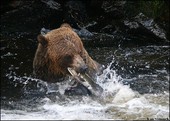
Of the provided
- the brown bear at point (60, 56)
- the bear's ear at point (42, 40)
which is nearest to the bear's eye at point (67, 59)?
the brown bear at point (60, 56)

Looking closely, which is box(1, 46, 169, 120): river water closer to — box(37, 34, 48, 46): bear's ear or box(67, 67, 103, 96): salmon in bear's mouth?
box(67, 67, 103, 96): salmon in bear's mouth

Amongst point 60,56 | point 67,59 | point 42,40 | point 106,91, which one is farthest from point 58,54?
point 106,91

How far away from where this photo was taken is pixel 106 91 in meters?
7.75

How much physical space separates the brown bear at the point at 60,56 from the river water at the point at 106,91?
1.07ft

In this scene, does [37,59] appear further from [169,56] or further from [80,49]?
[169,56]

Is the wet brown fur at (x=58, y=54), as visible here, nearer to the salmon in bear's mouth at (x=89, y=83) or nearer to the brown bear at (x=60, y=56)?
the brown bear at (x=60, y=56)

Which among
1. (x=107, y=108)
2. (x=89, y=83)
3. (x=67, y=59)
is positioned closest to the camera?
(x=107, y=108)

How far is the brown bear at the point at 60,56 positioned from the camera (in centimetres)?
700

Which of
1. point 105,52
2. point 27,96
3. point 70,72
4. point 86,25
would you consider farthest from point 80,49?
point 86,25

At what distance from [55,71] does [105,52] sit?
3284mm

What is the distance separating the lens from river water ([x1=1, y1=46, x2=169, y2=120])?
6535 millimetres

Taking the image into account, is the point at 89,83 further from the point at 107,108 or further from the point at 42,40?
the point at 42,40

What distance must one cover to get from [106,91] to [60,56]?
1.17 metres

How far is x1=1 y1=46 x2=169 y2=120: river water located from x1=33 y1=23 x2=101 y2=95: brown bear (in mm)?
326
